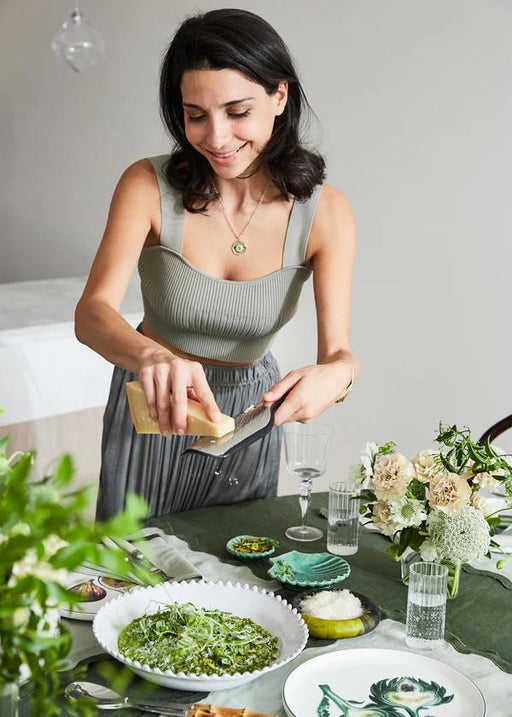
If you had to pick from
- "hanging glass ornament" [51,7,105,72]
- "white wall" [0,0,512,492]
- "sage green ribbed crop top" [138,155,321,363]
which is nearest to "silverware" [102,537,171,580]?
"sage green ribbed crop top" [138,155,321,363]

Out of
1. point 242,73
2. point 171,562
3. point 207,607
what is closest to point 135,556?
point 171,562

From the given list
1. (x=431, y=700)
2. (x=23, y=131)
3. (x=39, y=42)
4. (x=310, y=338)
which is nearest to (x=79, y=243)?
(x=23, y=131)

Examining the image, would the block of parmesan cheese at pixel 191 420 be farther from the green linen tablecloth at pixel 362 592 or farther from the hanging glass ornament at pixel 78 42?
the hanging glass ornament at pixel 78 42

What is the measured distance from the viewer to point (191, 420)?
1525 mm

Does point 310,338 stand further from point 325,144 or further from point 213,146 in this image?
point 213,146

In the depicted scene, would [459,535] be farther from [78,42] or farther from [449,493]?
[78,42]

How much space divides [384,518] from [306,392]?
303 mm

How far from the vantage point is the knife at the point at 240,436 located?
150 cm

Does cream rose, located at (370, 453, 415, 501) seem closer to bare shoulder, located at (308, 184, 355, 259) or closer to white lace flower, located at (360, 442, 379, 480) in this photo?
white lace flower, located at (360, 442, 379, 480)

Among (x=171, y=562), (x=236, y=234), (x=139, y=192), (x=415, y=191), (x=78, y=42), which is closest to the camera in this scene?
(x=171, y=562)

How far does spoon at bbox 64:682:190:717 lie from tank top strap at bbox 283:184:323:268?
118 cm

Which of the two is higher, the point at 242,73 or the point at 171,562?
A: the point at 242,73

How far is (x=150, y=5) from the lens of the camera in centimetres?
417

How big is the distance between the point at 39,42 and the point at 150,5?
0.98 metres
